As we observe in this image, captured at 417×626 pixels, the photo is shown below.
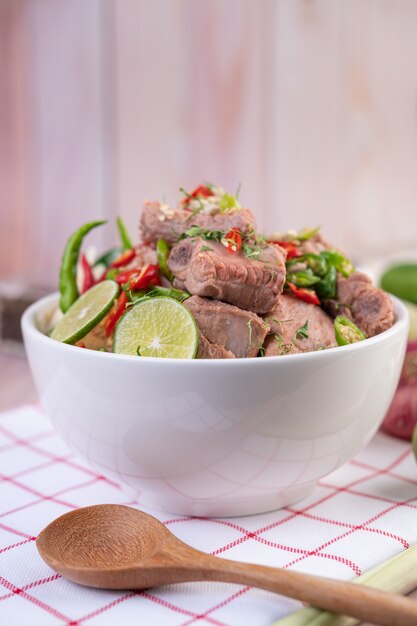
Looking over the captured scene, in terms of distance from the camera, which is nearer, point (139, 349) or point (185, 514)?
point (139, 349)

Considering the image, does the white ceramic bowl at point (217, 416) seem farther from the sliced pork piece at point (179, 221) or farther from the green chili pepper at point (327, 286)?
the sliced pork piece at point (179, 221)

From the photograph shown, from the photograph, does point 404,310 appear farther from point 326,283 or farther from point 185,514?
point 185,514

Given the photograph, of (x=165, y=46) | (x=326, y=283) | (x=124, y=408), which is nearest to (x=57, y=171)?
(x=165, y=46)

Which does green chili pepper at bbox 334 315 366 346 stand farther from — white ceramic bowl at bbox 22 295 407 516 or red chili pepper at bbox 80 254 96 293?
red chili pepper at bbox 80 254 96 293

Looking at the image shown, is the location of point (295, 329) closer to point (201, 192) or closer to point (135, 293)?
point (135, 293)

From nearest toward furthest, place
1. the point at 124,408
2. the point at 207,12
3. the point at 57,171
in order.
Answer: the point at 124,408, the point at 207,12, the point at 57,171

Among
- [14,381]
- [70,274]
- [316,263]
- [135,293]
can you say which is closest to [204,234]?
[135,293]

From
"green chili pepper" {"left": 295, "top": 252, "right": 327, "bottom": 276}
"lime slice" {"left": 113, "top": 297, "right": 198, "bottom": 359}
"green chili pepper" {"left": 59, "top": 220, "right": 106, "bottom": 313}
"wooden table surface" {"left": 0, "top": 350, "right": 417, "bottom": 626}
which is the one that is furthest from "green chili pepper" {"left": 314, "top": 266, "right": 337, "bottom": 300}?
"wooden table surface" {"left": 0, "top": 350, "right": 417, "bottom": 626}

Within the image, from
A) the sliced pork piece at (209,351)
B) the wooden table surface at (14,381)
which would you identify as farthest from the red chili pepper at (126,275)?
the wooden table surface at (14,381)
